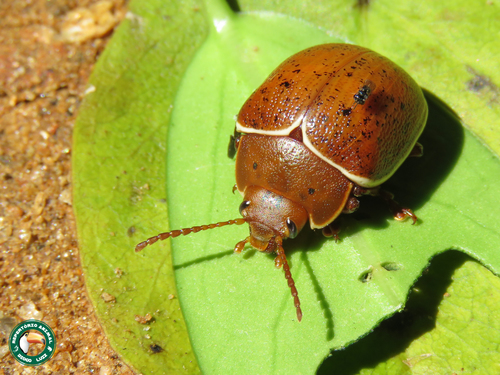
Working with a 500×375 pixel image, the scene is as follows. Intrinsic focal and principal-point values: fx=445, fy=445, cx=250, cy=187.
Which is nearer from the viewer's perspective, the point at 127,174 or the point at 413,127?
the point at 413,127

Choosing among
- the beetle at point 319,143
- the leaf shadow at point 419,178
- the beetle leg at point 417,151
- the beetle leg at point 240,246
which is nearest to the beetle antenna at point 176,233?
the beetle at point 319,143

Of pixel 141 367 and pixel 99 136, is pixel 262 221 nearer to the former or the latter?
pixel 141 367

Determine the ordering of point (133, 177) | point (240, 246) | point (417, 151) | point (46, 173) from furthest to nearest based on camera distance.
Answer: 1. point (46, 173)
2. point (133, 177)
3. point (417, 151)
4. point (240, 246)

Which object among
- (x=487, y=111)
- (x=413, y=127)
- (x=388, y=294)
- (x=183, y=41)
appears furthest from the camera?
(x=183, y=41)

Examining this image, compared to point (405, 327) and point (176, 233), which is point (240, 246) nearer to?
point (176, 233)

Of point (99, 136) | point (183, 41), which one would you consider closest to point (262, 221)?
point (99, 136)

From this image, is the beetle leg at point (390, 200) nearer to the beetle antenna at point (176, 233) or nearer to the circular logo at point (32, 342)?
the beetle antenna at point (176, 233)

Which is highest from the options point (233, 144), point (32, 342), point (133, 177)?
point (233, 144)

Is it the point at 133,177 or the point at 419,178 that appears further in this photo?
the point at 133,177

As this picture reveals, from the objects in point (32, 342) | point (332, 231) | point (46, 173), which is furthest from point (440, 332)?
point (46, 173)
